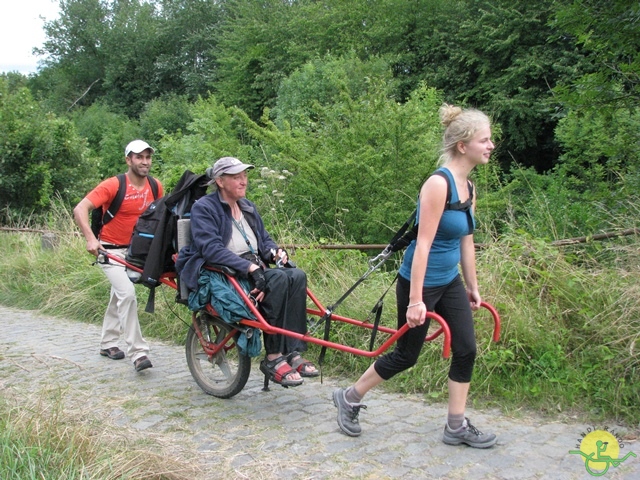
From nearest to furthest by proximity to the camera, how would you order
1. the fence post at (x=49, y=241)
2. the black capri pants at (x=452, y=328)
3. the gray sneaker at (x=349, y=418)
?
the black capri pants at (x=452, y=328), the gray sneaker at (x=349, y=418), the fence post at (x=49, y=241)

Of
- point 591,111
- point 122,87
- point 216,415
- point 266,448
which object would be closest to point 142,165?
point 216,415

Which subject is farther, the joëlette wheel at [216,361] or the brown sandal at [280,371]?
the joëlette wheel at [216,361]

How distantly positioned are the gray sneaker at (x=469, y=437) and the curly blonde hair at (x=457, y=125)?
167 cm

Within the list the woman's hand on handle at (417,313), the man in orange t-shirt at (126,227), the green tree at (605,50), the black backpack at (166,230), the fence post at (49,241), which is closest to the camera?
the woman's hand on handle at (417,313)

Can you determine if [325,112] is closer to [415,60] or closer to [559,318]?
[559,318]

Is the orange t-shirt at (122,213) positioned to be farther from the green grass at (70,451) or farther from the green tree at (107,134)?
the green tree at (107,134)

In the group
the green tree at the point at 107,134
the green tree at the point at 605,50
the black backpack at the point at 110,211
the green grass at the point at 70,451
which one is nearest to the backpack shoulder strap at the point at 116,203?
the black backpack at the point at 110,211

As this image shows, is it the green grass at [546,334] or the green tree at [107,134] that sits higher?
the green tree at [107,134]

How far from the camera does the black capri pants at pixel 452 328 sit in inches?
168

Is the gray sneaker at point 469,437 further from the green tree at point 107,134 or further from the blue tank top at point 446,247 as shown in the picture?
the green tree at point 107,134

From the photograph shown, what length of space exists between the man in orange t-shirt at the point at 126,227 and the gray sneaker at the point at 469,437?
3.02m

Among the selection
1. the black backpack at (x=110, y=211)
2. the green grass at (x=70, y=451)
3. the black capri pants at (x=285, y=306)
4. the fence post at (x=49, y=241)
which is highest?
the black backpack at (x=110, y=211)

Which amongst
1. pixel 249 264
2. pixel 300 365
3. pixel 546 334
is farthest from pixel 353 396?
pixel 546 334

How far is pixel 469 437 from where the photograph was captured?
433 cm
